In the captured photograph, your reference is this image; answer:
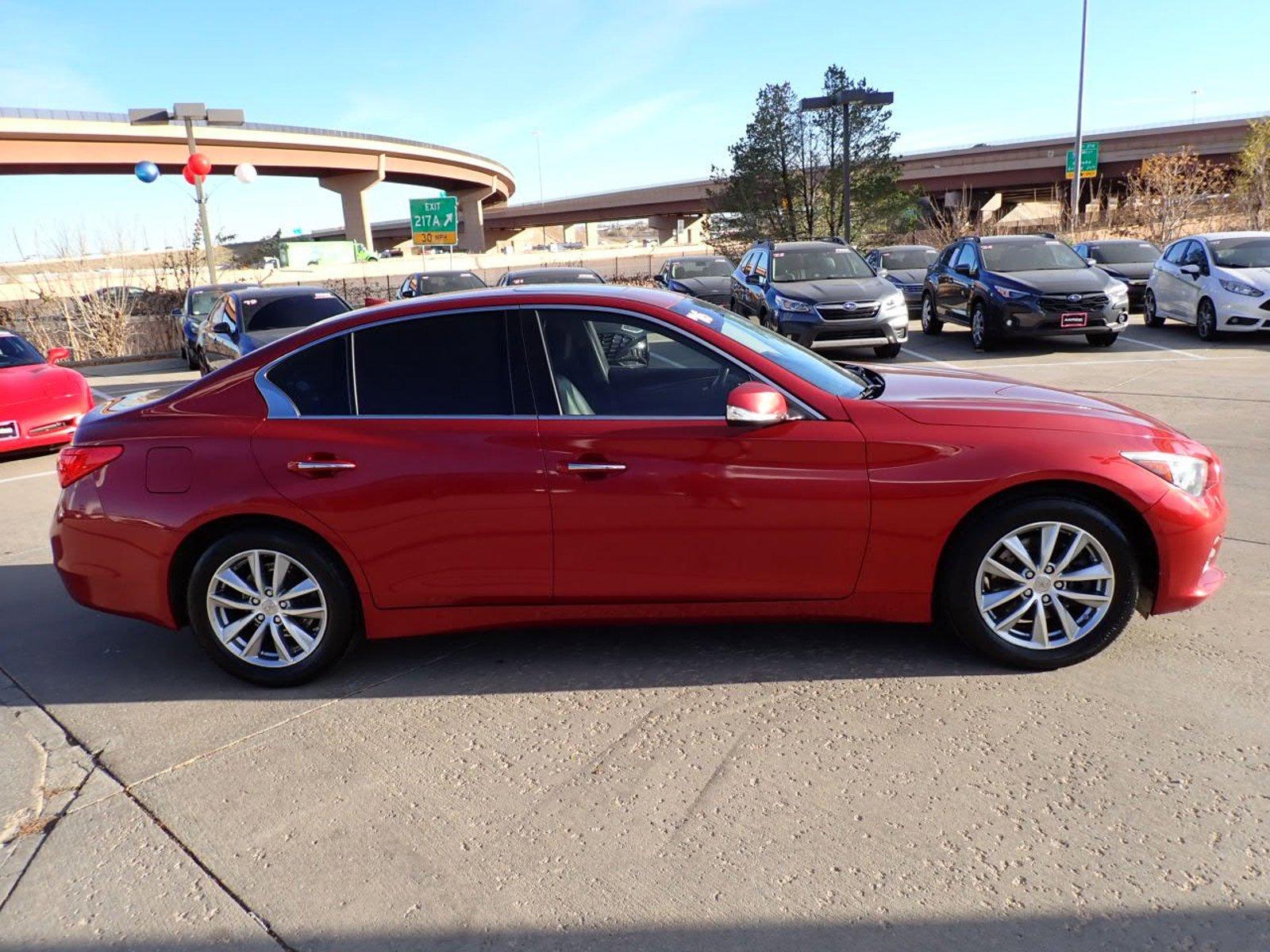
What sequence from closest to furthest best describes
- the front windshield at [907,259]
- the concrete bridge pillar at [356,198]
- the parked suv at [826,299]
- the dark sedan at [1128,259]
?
the parked suv at [826,299] < the dark sedan at [1128,259] < the front windshield at [907,259] < the concrete bridge pillar at [356,198]

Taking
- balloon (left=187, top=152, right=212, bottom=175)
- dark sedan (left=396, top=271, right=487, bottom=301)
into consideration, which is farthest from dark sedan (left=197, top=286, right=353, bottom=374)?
balloon (left=187, top=152, right=212, bottom=175)

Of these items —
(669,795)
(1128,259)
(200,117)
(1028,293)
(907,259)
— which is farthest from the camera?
(200,117)

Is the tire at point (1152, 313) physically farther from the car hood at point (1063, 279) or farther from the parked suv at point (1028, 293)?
the car hood at point (1063, 279)

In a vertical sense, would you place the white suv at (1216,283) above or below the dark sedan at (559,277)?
below

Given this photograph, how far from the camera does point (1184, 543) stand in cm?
406

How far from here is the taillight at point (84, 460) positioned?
174 inches

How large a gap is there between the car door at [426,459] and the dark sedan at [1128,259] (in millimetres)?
17798

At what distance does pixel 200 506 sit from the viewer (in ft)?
14.0

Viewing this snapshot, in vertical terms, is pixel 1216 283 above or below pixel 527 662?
above

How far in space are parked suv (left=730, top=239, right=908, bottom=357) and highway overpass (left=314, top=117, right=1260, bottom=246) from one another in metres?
23.9

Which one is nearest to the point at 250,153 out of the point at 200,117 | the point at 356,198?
the point at 356,198

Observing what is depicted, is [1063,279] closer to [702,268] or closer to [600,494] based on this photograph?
[702,268]

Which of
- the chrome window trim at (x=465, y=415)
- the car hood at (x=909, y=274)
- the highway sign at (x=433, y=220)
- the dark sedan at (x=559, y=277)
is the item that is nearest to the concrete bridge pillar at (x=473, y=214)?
the highway sign at (x=433, y=220)

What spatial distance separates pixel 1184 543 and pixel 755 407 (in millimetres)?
1803
